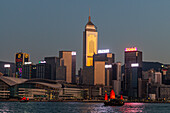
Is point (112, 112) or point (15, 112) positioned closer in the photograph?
point (15, 112)

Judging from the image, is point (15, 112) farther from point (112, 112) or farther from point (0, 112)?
point (112, 112)

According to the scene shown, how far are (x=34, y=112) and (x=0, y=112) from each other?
48.8 feet

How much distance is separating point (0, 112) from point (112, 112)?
50.5m

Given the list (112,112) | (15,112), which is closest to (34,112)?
(15,112)

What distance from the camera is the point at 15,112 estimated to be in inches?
6329

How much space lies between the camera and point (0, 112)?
515 ft

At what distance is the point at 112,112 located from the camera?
17138 cm

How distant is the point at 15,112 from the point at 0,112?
269 inches

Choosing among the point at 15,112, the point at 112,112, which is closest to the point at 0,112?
the point at 15,112

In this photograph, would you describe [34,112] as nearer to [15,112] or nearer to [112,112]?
[15,112]

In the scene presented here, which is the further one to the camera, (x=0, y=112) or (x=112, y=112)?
(x=112, y=112)

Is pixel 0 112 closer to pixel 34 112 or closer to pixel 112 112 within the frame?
pixel 34 112
